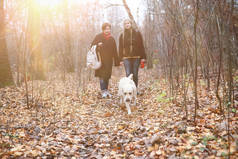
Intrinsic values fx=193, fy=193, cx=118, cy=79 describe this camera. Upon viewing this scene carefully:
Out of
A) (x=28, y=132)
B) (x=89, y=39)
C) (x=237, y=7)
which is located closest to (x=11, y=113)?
(x=28, y=132)

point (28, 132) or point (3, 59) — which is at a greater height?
point (3, 59)

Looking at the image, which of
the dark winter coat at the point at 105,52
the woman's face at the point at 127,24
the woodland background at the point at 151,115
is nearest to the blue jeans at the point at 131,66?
the dark winter coat at the point at 105,52

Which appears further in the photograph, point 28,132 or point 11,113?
point 11,113

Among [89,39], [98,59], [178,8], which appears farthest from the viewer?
[89,39]

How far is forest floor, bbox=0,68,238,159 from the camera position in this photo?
7.79ft

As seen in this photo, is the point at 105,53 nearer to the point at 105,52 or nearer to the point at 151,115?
the point at 105,52

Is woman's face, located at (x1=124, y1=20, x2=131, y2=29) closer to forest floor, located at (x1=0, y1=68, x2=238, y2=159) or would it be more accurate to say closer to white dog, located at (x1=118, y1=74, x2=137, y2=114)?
white dog, located at (x1=118, y1=74, x2=137, y2=114)

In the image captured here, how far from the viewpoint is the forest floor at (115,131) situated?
2.38 meters

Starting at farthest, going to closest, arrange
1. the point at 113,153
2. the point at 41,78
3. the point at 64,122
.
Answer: the point at 41,78 → the point at 64,122 → the point at 113,153

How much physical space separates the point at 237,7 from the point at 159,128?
15.0 ft

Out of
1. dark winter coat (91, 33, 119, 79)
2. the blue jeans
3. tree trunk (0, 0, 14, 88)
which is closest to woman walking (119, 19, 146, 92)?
the blue jeans

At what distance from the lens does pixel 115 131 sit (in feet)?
11.4

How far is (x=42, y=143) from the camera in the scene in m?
2.75

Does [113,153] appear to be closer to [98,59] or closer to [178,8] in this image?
[178,8]
